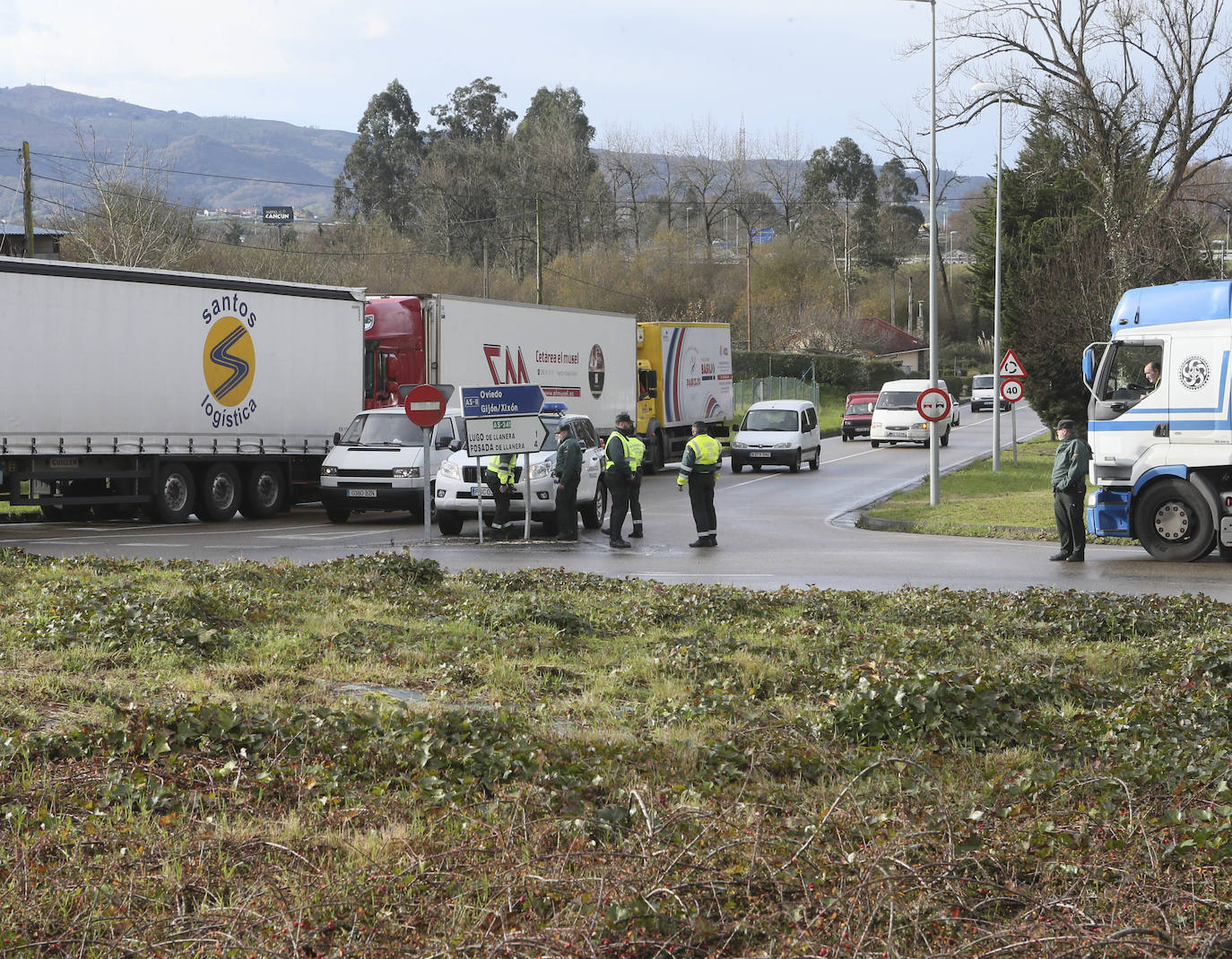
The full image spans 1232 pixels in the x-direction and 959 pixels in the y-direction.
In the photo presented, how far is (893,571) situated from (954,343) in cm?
9135

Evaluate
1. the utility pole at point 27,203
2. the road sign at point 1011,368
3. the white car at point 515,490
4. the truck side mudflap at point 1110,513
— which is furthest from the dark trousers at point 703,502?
the utility pole at point 27,203

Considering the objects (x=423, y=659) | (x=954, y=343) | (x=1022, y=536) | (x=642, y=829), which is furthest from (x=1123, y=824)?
(x=954, y=343)

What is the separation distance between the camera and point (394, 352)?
2694 centimetres

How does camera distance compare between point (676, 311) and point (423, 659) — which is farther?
point (676, 311)

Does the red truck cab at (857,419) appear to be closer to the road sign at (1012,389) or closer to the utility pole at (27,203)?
the road sign at (1012,389)

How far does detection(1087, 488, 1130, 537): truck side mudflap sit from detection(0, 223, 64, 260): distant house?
36.6m

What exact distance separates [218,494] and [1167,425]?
14.7 m

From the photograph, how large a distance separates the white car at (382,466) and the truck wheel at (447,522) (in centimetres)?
123

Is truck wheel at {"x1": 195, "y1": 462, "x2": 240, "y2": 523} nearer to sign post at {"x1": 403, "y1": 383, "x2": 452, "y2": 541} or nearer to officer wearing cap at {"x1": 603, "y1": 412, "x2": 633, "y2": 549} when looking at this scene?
sign post at {"x1": 403, "y1": 383, "x2": 452, "y2": 541}

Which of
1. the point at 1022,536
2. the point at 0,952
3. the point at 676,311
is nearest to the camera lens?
the point at 0,952

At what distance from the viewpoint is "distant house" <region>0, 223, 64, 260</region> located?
4519 cm

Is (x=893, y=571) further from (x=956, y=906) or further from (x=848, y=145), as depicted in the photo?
(x=848, y=145)

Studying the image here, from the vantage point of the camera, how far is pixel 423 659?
8.59 meters

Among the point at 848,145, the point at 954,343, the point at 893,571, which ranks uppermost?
the point at 848,145
